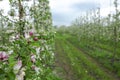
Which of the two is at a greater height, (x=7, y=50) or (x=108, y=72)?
(x=7, y=50)

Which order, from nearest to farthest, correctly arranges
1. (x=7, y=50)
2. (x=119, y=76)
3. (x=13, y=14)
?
(x=7, y=50)
(x=13, y=14)
(x=119, y=76)

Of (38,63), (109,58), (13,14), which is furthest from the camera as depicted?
(109,58)

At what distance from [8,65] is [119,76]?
22277 mm

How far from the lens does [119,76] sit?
80.0 feet

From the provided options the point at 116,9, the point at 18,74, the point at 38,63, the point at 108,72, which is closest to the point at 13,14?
the point at 38,63

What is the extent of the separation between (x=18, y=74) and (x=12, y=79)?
0.55 ft

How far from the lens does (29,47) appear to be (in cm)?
349

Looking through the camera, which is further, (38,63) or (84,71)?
(84,71)

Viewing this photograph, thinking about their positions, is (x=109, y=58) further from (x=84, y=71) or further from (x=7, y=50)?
(x=7, y=50)

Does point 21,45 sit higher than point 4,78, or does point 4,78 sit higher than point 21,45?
point 21,45

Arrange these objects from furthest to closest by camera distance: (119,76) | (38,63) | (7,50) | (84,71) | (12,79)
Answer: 1. (84,71)
2. (119,76)
3. (38,63)
4. (7,50)
5. (12,79)

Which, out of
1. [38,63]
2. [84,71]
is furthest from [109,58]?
[38,63]

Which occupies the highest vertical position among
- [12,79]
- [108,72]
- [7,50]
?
[7,50]

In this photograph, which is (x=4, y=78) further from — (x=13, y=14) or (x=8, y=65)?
(x=13, y=14)
